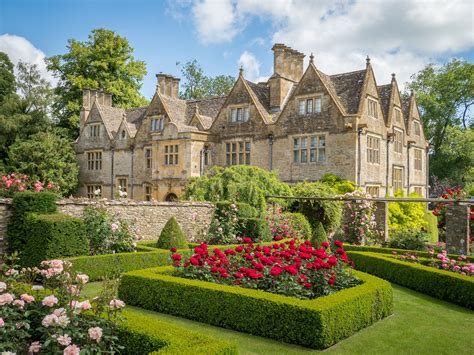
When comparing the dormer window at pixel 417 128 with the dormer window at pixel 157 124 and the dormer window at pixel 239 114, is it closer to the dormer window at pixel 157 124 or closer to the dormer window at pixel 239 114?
the dormer window at pixel 239 114

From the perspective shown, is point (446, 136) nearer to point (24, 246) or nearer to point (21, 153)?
point (21, 153)

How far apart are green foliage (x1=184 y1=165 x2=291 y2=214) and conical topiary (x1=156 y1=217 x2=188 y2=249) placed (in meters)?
5.42

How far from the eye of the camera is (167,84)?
3216 cm

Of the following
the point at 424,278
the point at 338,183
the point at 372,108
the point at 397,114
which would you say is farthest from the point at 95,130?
the point at 424,278

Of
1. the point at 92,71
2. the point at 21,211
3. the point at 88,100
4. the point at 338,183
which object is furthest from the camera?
the point at 92,71

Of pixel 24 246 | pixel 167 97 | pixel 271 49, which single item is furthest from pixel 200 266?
pixel 167 97

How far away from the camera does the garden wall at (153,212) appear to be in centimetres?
1314

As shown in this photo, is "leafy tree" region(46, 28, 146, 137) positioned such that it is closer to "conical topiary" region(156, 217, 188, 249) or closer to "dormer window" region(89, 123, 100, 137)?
"dormer window" region(89, 123, 100, 137)

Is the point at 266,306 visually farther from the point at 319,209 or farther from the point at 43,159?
the point at 43,159

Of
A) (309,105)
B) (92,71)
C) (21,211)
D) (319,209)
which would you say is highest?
(92,71)

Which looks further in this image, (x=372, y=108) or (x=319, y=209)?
(x=372, y=108)

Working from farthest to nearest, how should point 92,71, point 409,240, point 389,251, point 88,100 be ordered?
point 92,71 → point 88,100 → point 409,240 → point 389,251

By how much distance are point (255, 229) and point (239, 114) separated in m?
11.9

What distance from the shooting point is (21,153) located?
102 feet
